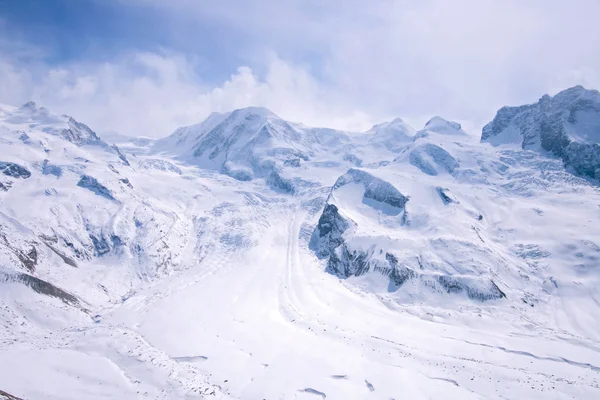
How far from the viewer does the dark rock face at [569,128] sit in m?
153

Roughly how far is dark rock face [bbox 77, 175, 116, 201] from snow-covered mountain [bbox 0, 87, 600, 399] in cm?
99

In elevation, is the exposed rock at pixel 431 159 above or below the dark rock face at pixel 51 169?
above

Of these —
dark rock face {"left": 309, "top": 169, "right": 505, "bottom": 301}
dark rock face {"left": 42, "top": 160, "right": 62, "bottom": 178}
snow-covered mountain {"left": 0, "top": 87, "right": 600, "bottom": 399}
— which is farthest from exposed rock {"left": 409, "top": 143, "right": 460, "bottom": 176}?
dark rock face {"left": 42, "top": 160, "right": 62, "bottom": 178}

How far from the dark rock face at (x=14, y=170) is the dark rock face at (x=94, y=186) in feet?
51.6

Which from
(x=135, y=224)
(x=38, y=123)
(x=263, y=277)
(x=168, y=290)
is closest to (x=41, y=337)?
(x=168, y=290)

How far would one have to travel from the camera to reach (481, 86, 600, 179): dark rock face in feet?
503

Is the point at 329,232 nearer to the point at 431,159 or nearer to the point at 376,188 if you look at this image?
the point at 376,188

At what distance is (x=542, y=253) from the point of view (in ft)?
355

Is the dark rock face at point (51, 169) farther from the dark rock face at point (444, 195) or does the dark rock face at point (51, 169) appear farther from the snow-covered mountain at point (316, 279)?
the dark rock face at point (444, 195)

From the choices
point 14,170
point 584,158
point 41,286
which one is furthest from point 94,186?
point 584,158

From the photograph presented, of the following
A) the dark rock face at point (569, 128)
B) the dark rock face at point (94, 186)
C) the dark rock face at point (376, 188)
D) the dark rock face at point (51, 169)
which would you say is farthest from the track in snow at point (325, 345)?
the dark rock face at point (569, 128)

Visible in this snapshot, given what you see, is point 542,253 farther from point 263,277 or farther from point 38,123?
point 38,123

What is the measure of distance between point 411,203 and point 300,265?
47841 mm

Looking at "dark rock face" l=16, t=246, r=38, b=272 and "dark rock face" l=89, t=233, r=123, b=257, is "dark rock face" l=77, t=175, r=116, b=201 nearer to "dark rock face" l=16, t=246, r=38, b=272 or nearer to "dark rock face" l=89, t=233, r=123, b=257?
"dark rock face" l=89, t=233, r=123, b=257
